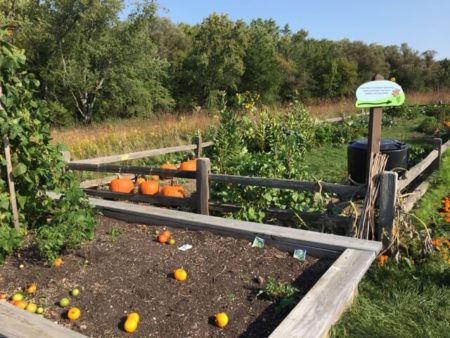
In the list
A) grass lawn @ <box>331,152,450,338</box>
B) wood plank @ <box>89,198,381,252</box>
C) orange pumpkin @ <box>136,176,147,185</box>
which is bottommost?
orange pumpkin @ <box>136,176,147,185</box>

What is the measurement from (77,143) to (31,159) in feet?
22.7

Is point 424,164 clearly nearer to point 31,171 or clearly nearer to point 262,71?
point 31,171

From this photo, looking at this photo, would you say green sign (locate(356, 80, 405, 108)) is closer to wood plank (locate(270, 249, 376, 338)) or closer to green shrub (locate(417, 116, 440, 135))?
wood plank (locate(270, 249, 376, 338))

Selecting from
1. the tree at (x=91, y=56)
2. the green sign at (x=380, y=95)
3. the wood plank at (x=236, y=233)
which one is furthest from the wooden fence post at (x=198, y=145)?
the tree at (x=91, y=56)

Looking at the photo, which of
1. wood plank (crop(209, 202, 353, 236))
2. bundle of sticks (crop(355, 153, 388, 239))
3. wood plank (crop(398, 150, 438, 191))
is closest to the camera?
bundle of sticks (crop(355, 153, 388, 239))

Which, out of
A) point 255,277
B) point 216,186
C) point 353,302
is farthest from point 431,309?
point 216,186

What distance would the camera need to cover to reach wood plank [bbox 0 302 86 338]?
6.79 feet

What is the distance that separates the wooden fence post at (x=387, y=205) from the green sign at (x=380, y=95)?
63cm

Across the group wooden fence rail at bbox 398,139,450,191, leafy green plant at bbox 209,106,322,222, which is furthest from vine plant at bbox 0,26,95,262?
wooden fence rail at bbox 398,139,450,191

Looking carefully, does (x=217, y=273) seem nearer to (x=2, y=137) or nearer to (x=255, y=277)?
(x=255, y=277)

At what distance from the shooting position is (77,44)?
23.7 metres

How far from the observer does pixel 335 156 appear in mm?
10266

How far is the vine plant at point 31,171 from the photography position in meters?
3.21

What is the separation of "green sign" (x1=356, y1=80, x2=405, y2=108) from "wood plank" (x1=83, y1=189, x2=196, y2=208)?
2.29m
